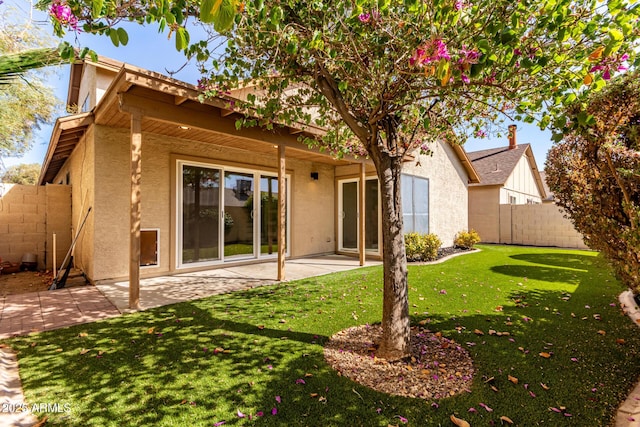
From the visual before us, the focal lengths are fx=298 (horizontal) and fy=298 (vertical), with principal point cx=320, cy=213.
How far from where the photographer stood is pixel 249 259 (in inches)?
342

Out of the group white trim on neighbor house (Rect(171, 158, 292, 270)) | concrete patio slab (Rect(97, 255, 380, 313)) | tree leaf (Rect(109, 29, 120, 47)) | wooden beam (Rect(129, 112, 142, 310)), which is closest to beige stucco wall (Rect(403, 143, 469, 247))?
concrete patio slab (Rect(97, 255, 380, 313))

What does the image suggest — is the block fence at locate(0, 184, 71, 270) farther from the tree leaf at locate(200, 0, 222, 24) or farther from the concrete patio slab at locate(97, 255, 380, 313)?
the tree leaf at locate(200, 0, 222, 24)

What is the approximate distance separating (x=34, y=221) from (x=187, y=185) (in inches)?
214

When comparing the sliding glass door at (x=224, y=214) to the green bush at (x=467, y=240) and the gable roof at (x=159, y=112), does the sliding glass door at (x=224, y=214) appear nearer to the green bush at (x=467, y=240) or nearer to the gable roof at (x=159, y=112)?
the gable roof at (x=159, y=112)

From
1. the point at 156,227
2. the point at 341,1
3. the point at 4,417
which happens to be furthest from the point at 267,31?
the point at 156,227

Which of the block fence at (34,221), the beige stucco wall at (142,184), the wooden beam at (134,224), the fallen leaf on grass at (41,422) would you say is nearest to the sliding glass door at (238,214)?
the beige stucco wall at (142,184)

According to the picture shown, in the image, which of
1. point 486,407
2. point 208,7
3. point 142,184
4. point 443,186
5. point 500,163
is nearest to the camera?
point 208,7

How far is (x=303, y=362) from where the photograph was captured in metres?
3.09

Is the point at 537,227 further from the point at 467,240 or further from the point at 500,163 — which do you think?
the point at 500,163

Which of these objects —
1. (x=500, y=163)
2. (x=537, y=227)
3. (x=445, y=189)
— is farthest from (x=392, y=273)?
(x=500, y=163)

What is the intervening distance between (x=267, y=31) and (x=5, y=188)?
1008 centimetres

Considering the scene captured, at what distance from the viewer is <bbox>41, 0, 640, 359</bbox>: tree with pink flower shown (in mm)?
2238

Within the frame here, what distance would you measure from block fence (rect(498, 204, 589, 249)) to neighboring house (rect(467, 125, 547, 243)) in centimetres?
45

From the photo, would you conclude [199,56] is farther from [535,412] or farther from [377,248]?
[377,248]
